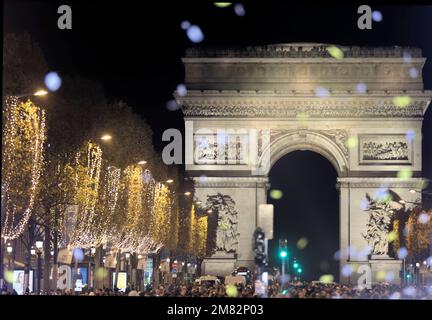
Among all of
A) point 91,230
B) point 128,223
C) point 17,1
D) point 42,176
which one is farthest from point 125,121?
point 17,1

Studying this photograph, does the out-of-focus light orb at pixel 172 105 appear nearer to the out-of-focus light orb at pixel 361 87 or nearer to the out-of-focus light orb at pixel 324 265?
the out-of-focus light orb at pixel 361 87

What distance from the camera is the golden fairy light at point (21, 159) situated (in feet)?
109

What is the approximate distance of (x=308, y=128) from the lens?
257 feet

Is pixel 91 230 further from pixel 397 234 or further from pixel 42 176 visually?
pixel 397 234

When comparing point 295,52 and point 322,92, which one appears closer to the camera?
point 295,52

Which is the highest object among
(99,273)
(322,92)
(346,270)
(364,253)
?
(322,92)

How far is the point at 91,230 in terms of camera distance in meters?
44.1

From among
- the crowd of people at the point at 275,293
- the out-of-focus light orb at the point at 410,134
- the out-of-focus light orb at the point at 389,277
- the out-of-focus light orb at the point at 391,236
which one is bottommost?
the crowd of people at the point at 275,293

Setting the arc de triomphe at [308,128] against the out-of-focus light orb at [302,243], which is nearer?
the arc de triomphe at [308,128]

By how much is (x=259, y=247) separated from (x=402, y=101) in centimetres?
4870

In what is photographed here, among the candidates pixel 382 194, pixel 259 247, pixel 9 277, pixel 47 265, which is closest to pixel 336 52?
pixel 382 194

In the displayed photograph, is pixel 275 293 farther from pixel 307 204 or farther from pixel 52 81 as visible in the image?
pixel 307 204

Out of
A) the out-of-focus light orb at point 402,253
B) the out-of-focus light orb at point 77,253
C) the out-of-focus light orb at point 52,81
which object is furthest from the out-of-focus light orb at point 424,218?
the out-of-focus light orb at point 52,81

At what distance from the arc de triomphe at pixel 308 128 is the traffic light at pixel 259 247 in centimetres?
4639
